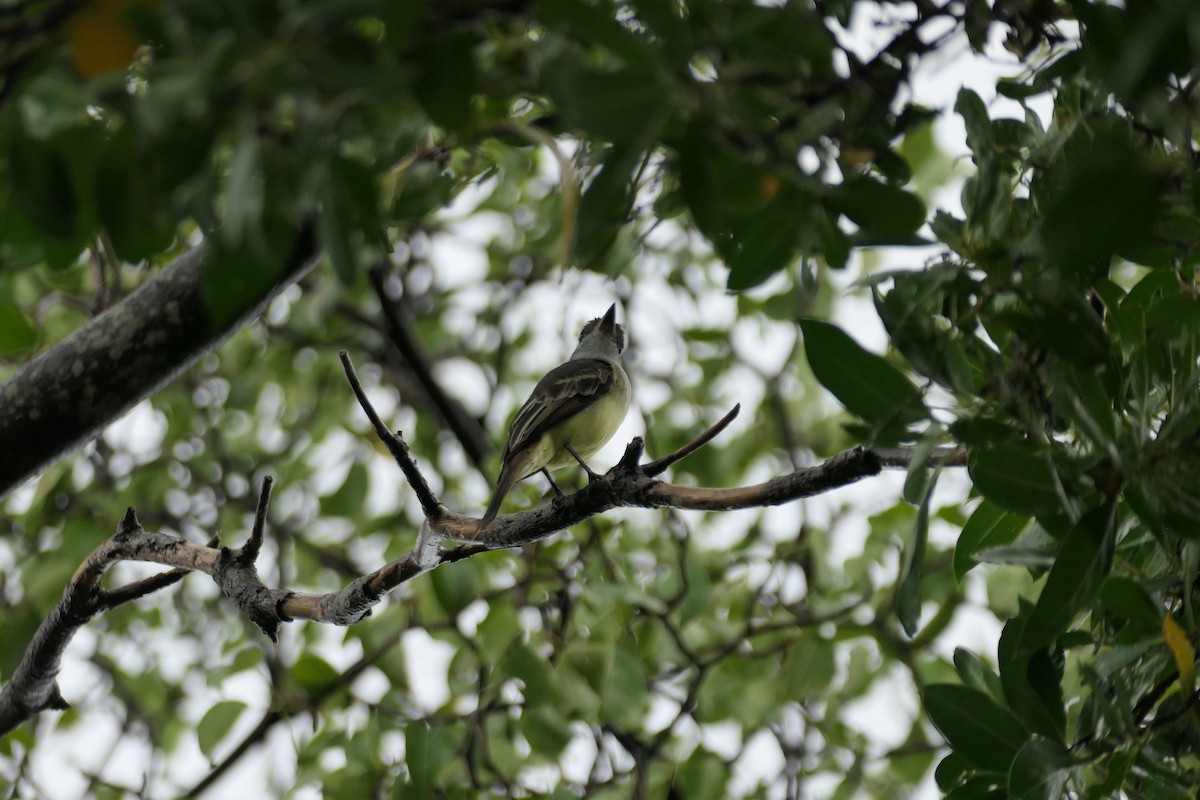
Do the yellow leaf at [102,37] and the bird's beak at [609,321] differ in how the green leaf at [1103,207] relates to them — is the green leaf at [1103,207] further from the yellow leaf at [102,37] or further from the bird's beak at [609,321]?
the bird's beak at [609,321]

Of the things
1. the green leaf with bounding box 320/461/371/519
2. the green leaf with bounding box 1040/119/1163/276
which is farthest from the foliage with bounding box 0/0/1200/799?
the green leaf with bounding box 320/461/371/519

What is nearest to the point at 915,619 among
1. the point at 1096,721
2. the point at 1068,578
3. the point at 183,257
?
the point at 1068,578

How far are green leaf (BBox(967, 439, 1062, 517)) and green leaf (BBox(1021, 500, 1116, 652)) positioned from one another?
0.06m

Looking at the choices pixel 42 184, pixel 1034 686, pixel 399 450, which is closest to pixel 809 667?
pixel 399 450

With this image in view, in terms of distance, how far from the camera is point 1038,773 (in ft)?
6.50

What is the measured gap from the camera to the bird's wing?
4641mm

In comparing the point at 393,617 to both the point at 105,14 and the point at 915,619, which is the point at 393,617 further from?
the point at 105,14

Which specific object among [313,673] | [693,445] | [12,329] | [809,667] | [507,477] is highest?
[12,329]

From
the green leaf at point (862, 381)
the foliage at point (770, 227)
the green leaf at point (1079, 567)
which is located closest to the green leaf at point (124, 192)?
the foliage at point (770, 227)

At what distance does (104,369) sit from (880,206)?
2.05 metres

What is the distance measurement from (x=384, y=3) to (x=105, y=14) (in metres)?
0.35

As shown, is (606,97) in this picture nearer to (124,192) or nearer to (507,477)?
(124,192)

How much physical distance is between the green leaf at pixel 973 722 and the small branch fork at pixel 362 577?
49 centimetres

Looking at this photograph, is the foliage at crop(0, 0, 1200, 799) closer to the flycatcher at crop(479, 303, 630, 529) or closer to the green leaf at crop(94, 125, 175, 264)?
the green leaf at crop(94, 125, 175, 264)
